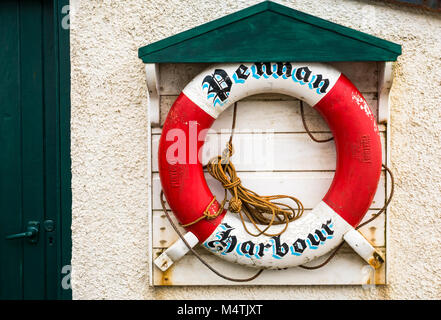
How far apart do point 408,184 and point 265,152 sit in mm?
622

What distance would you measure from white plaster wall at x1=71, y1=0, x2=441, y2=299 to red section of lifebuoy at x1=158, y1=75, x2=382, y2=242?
18cm

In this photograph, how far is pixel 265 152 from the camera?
5.13 ft

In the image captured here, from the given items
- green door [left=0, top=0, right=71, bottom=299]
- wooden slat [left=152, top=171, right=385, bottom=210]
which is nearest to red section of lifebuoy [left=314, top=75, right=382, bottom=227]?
wooden slat [left=152, top=171, right=385, bottom=210]

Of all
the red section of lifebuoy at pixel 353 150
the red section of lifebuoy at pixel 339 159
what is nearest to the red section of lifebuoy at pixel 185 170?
the red section of lifebuoy at pixel 339 159

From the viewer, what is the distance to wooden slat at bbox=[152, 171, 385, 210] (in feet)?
5.10

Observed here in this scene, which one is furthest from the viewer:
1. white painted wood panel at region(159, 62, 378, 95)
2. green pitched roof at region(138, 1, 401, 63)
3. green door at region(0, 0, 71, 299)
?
green door at region(0, 0, 71, 299)

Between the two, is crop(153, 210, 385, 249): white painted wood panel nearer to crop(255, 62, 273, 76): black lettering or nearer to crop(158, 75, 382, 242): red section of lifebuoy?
crop(158, 75, 382, 242): red section of lifebuoy

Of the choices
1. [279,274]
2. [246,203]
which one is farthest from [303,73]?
[279,274]

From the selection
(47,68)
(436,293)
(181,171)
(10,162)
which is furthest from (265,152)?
(10,162)

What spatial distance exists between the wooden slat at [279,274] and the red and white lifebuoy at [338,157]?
10 cm

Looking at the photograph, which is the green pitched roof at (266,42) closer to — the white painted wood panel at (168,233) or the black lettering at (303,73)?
the black lettering at (303,73)

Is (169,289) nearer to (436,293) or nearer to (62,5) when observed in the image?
(436,293)

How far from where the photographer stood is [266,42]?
54.9 inches

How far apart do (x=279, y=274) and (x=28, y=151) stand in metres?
1.26
